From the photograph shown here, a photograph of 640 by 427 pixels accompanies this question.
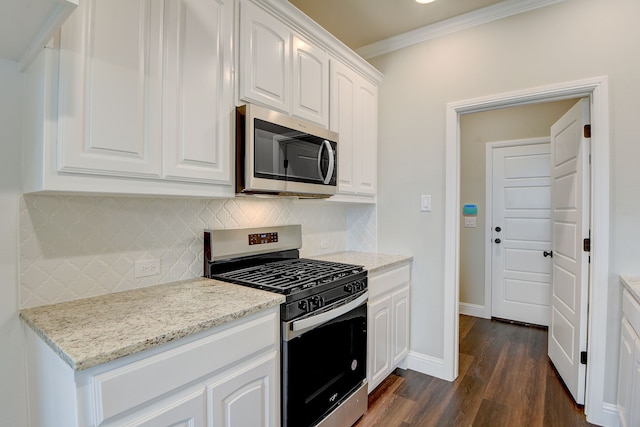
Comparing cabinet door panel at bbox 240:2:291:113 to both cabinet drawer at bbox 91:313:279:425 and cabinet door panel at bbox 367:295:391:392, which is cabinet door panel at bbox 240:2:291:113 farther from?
cabinet door panel at bbox 367:295:391:392

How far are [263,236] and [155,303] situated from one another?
2.79ft

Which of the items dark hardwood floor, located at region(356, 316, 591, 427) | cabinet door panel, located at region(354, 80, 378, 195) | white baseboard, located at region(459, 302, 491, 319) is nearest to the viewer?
dark hardwood floor, located at region(356, 316, 591, 427)

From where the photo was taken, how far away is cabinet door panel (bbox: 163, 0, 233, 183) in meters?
1.35

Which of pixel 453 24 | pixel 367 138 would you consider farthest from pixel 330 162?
pixel 453 24

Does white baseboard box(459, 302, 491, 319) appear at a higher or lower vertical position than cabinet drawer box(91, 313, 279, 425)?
lower

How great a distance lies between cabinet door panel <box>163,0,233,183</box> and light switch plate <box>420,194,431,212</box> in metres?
1.63

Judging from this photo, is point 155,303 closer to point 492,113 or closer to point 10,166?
point 10,166

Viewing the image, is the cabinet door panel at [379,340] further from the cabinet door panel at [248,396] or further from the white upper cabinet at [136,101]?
the white upper cabinet at [136,101]

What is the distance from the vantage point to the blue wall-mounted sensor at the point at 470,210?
4.00 metres

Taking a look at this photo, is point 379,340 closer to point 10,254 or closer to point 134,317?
point 134,317

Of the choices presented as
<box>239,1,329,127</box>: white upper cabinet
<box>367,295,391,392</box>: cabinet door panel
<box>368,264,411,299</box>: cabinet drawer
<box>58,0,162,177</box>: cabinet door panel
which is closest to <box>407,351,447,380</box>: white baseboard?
<box>367,295,391,392</box>: cabinet door panel

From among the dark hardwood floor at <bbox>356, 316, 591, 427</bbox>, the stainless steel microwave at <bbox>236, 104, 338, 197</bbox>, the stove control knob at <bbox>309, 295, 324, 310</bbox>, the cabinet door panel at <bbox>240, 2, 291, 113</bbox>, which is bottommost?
the dark hardwood floor at <bbox>356, 316, 591, 427</bbox>

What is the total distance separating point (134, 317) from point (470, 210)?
3.82 meters

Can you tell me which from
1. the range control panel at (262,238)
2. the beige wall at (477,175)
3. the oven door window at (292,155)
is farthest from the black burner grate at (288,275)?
the beige wall at (477,175)
